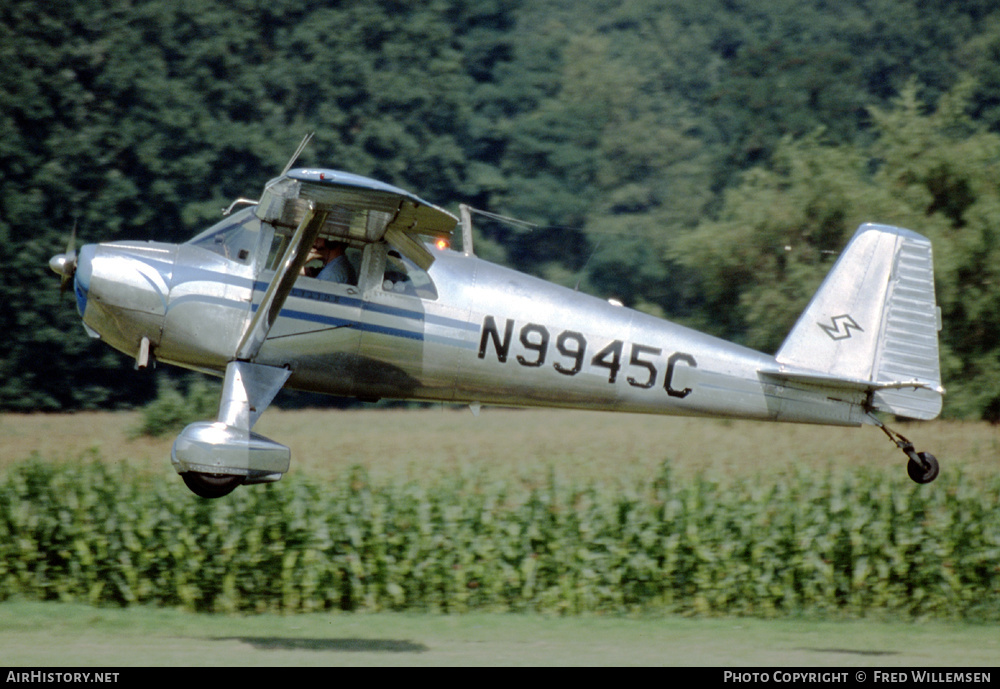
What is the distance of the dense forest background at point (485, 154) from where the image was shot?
24375 millimetres

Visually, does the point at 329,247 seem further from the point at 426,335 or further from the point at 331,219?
the point at 426,335

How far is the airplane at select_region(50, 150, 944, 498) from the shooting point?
10047 mm

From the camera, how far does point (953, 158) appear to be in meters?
25.0

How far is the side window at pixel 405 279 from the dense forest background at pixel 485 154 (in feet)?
45.4

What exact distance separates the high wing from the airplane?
0.02 metres

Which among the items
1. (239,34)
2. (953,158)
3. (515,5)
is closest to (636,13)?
(515,5)

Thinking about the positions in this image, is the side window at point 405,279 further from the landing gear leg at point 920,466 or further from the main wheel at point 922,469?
the main wheel at point 922,469

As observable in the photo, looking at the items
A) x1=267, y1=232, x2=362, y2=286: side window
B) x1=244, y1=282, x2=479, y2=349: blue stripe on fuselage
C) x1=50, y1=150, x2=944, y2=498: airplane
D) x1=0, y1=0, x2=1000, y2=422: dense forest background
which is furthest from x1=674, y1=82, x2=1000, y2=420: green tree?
x1=267, y1=232, x2=362, y2=286: side window

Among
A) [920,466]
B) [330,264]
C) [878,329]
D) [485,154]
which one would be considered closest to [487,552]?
[330,264]

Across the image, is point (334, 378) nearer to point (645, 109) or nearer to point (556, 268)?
point (556, 268)

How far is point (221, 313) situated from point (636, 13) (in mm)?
63826

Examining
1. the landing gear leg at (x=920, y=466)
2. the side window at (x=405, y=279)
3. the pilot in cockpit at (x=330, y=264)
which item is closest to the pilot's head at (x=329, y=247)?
the pilot in cockpit at (x=330, y=264)

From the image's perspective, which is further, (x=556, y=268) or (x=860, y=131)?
(x=860, y=131)

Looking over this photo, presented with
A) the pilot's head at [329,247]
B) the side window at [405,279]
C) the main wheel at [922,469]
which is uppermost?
the pilot's head at [329,247]
